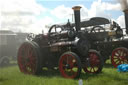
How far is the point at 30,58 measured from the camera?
6621 millimetres

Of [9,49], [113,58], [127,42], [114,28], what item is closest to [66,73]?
[113,58]

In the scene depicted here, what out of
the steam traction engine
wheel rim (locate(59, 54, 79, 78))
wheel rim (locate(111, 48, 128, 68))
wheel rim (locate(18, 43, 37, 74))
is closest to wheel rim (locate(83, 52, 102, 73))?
the steam traction engine

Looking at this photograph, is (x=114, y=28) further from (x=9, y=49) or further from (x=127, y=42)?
(x=9, y=49)

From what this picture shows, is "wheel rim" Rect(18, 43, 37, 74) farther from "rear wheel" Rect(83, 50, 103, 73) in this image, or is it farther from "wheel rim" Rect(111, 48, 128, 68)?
"wheel rim" Rect(111, 48, 128, 68)

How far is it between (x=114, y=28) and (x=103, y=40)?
3.82 ft

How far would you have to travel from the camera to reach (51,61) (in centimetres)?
670

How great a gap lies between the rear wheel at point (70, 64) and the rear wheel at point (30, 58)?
113cm

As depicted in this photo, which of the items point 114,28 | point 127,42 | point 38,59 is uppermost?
point 114,28

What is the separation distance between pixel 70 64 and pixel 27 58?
2103 mm

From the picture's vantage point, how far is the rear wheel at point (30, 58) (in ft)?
20.7

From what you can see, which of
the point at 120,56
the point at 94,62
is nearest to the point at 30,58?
the point at 94,62

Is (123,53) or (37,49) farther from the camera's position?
(123,53)

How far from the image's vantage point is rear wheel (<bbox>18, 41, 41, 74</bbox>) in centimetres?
630

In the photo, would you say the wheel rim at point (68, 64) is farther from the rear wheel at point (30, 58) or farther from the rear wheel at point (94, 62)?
the rear wheel at point (30, 58)
